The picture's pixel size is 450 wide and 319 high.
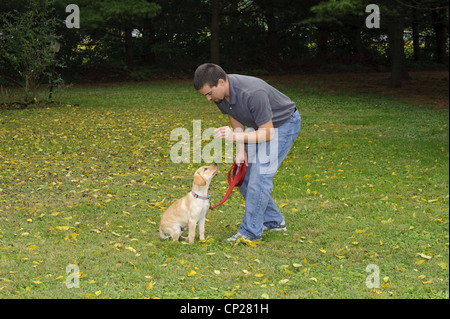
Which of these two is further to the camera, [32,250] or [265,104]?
[32,250]

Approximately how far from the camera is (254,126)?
5180mm

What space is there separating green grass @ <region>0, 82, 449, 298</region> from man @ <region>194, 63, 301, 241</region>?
0.45m

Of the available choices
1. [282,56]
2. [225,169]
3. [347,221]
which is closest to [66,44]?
[282,56]

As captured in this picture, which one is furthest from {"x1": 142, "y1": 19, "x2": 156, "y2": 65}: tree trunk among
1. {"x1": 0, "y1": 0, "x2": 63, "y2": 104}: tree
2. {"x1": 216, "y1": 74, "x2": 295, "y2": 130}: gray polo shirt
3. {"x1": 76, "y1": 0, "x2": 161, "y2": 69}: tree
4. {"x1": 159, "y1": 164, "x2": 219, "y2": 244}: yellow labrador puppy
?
{"x1": 216, "y1": 74, "x2": 295, "y2": 130}: gray polo shirt

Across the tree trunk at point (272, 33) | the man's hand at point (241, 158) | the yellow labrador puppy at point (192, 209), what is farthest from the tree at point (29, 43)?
the tree trunk at point (272, 33)

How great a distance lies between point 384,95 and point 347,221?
1395 centimetres

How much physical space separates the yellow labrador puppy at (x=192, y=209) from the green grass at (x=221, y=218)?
0.16 m

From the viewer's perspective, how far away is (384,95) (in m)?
19.1

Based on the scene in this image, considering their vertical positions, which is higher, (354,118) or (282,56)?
(282,56)

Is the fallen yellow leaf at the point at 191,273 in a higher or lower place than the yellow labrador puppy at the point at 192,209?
lower

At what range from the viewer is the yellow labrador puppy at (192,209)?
5.00 meters

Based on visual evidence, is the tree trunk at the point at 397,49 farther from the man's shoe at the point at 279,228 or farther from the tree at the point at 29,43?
the man's shoe at the point at 279,228
